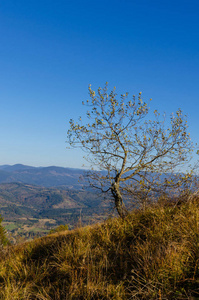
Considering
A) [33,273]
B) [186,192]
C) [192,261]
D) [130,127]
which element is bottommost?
[33,273]

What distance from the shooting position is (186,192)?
23.8 ft

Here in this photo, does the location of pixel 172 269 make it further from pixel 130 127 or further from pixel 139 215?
pixel 130 127

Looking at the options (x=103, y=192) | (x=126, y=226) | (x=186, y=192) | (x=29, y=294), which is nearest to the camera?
(x=29, y=294)

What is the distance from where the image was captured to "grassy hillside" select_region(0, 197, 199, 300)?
3.50 meters

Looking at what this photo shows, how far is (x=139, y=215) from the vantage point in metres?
6.51

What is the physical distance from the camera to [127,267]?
4395mm

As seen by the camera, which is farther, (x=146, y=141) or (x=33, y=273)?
(x=146, y=141)

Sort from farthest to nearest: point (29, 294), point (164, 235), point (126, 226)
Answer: point (126, 226)
point (164, 235)
point (29, 294)

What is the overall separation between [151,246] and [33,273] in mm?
2964

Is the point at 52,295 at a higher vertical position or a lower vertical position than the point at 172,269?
lower

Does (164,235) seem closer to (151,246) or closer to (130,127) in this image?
(151,246)

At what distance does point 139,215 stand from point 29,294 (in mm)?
3733

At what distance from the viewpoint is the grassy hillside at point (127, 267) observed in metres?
3.50

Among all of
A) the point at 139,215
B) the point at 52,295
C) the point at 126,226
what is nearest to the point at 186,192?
the point at 139,215
